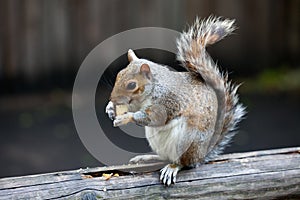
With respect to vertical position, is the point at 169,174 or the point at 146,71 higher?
the point at 146,71

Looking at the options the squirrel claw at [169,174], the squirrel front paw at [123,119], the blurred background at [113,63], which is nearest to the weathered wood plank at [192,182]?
the squirrel claw at [169,174]

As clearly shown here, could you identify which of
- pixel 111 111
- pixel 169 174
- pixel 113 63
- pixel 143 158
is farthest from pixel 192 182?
pixel 113 63

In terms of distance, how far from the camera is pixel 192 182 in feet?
7.20

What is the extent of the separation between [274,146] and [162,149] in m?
3.16

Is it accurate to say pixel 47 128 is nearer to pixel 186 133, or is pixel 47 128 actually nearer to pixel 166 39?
pixel 166 39

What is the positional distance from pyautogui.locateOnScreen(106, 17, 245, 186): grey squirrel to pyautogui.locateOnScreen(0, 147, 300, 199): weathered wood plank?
0.17 ft

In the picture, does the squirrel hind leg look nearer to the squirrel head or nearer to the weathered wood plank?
the weathered wood plank

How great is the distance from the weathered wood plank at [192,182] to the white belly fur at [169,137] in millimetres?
70

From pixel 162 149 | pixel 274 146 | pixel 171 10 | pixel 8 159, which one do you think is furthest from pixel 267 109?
pixel 162 149

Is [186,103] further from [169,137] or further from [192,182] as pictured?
[192,182]

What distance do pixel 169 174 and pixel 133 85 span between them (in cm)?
34

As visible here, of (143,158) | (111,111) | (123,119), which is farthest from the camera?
(143,158)

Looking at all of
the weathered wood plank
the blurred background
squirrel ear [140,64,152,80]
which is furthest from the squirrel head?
the blurred background

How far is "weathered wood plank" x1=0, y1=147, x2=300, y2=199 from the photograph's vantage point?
202cm
